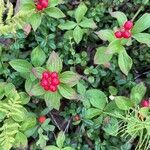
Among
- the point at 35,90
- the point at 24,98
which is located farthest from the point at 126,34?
the point at 24,98

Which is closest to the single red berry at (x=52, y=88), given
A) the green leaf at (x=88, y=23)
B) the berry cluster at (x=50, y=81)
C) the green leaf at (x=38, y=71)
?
the berry cluster at (x=50, y=81)

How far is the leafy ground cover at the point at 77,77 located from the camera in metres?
2.18

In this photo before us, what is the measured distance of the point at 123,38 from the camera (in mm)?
2172

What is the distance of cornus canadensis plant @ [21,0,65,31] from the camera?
2.20m

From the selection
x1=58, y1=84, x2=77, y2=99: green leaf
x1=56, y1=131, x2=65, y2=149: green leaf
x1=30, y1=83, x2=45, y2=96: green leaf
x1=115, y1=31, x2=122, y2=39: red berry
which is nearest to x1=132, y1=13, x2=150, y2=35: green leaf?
x1=115, y1=31, x2=122, y2=39: red berry

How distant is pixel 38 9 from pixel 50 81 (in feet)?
1.48

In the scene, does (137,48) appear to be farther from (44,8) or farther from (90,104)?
(44,8)

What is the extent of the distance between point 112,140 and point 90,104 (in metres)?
0.27

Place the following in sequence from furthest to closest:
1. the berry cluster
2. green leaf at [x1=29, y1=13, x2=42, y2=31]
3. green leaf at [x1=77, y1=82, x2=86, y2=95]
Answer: green leaf at [x1=77, y1=82, x2=86, y2=95] < green leaf at [x1=29, y1=13, x2=42, y2=31] < the berry cluster

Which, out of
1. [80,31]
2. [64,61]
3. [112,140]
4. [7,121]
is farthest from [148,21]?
[7,121]

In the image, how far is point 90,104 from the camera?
2318mm

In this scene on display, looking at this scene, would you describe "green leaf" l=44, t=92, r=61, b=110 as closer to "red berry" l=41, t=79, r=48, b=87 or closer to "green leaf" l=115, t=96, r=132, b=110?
"red berry" l=41, t=79, r=48, b=87

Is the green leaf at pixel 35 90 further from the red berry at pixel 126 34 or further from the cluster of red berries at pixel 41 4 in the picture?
the red berry at pixel 126 34

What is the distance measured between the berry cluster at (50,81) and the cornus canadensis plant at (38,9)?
0.30 m
